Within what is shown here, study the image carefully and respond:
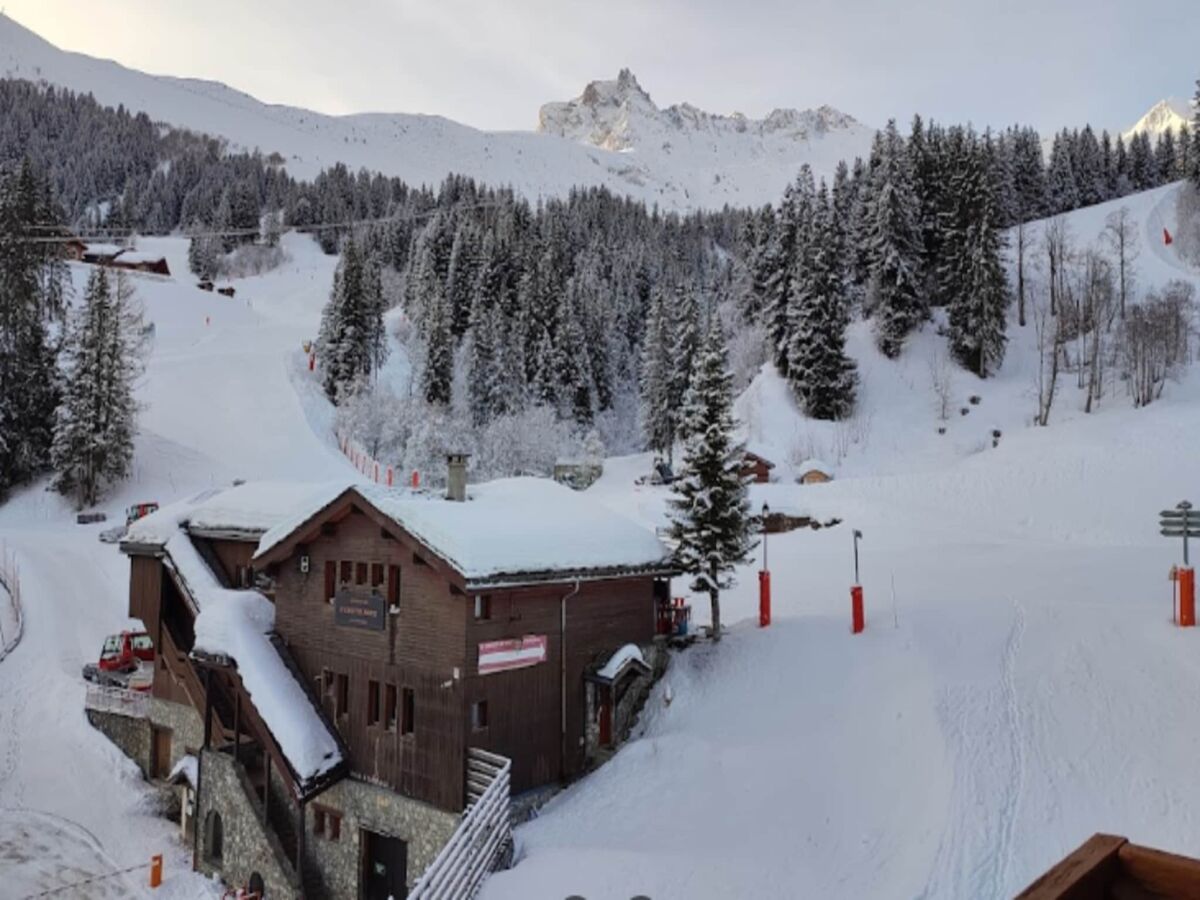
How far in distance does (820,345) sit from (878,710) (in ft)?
137

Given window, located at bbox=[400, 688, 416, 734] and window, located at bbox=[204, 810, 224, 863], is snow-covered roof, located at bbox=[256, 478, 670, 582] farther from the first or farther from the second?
window, located at bbox=[204, 810, 224, 863]

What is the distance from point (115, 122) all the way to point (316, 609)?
198538 mm

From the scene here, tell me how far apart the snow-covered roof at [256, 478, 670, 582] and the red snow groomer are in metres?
12.1

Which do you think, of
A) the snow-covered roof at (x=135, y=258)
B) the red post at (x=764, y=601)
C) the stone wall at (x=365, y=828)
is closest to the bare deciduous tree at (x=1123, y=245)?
the red post at (x=764, y=601)

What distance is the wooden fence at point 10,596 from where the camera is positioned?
30033mm

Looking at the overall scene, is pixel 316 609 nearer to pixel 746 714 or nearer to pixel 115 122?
pixel 746 714

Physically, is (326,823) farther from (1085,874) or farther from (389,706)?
(1085,874)

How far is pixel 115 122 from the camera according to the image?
6845 inches

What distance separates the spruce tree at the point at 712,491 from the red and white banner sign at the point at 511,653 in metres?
5.29

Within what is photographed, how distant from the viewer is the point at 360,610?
18.5 meters

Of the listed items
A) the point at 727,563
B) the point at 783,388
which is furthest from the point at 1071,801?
the point at 783,388

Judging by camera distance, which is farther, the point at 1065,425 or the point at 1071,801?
the point at 1065,425

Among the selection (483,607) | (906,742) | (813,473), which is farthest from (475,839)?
(813,473)

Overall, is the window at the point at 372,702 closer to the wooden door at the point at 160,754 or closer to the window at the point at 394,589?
the window at the point at 394,589
